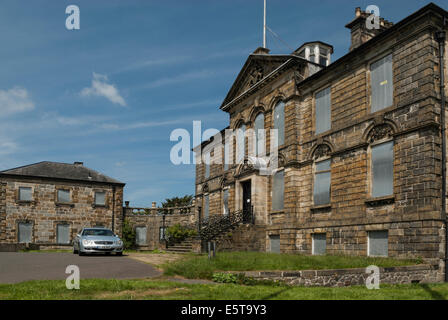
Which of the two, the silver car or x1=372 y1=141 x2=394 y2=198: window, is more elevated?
x1=372 y1=141 x2=394 y2=198: window

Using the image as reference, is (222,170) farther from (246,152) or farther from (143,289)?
(143,289)

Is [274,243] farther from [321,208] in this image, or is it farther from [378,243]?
[378,243]

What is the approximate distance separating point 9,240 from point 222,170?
1951cm

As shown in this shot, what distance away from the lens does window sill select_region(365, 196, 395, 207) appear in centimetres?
1646

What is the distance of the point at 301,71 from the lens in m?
23.5

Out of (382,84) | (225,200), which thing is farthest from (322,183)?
(225,200)

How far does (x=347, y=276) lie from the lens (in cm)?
1212

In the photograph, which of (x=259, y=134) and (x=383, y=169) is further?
(x=259, y=134)

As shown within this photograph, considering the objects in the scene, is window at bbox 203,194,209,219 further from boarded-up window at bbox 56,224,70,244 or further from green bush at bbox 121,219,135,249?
boarded-up window at bbox 56,224,70,244

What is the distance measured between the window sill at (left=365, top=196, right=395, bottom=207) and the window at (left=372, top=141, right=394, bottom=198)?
0.23 meters

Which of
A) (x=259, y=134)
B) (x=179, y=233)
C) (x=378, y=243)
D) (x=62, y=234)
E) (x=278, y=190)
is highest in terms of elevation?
(x=259, y=134)

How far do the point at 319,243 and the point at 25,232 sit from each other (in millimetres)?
27295

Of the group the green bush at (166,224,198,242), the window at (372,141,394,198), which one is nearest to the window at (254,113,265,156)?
the green bush at (166,224,198,242)

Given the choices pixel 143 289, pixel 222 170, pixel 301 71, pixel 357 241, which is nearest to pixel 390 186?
pixel 357 241
